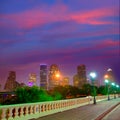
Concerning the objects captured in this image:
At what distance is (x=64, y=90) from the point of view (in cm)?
8756

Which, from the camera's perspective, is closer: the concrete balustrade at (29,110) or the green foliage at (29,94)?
the concrete balustrade at (29,110)

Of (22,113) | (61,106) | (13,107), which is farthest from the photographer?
(61,106)

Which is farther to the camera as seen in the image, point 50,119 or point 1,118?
point 50,119

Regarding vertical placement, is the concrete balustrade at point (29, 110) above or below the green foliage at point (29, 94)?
below

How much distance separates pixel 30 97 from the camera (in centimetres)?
3756

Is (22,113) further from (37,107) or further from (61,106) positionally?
(61,106)

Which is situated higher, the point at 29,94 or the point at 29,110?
the point at 29,94

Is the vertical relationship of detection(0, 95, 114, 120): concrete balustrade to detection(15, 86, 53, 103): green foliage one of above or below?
below

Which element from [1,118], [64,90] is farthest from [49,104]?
[64,90]

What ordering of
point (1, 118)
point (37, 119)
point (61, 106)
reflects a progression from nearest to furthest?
point (1, 118) → point (37, 119) → point (61, 106)

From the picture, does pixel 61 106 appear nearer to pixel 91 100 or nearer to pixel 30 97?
pixel 30 97

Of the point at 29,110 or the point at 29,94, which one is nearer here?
the point at 29,110

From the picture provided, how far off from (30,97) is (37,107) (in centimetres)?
1445

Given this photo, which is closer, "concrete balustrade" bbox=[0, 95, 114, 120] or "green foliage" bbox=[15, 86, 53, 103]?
"concrete balustrade" bbox=[0, 95, 114, 120]
